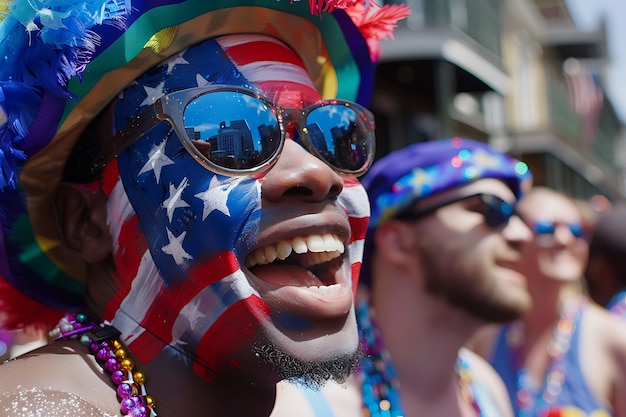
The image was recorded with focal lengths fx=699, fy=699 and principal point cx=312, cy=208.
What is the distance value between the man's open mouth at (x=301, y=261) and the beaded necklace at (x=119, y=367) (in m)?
0.36

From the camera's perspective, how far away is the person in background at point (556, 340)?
138 inches

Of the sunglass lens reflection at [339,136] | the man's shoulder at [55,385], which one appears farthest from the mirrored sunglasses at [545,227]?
the man's shoulder at [55,385]

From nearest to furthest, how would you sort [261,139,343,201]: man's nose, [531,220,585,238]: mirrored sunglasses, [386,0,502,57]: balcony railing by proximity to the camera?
[261,139,343,201]: man's nose → [531,220,585,238]: mirrored sunglasses → [386,0,502,57]: balcony railing

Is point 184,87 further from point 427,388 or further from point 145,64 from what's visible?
point 427,388

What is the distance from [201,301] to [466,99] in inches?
561

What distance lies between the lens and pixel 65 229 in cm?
166

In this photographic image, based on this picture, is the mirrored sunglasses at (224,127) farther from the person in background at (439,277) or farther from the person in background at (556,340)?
the person in background at (556,340)

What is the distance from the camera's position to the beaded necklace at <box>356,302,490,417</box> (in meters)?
2.55

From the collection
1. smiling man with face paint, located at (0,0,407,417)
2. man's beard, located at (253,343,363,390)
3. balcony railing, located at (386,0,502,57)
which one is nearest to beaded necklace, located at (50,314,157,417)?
smiling man with face paint, located at (0,0,407,417)

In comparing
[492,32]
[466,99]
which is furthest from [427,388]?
[466,99]

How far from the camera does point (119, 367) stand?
1.52 meters

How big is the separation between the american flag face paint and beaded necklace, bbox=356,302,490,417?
41.4 inches

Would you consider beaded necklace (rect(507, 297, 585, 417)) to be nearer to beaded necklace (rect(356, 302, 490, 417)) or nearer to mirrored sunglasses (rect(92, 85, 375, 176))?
beaded necklace (rect(356, 302, 490, 417))

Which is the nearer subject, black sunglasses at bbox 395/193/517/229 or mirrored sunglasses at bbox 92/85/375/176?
mirrored sunglasses at bbox 92/85/375/176
